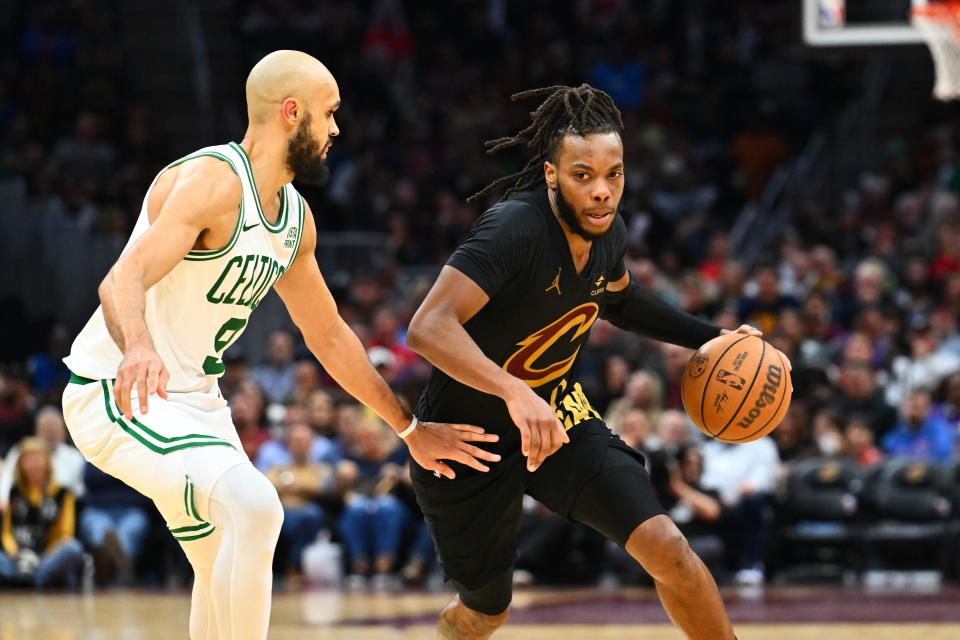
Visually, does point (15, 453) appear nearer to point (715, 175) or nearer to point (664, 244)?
point (664, 244)

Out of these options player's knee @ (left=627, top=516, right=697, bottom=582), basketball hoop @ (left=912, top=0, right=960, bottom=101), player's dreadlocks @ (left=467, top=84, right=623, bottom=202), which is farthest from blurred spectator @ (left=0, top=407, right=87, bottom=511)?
player's knee @ (left=627, top=516, right=697, bottom=582)

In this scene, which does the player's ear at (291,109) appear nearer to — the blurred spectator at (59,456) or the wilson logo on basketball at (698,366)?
the wilson logo on basketball at (698,366)

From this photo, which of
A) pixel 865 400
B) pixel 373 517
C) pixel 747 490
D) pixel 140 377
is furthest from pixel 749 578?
pixel 140 377

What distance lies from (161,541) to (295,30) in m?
8.31

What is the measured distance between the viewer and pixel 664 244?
1591 centimetres

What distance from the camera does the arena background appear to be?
11.4 metres

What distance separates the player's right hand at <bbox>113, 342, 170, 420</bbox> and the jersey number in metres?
0.58

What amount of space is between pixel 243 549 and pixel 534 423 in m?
0.98

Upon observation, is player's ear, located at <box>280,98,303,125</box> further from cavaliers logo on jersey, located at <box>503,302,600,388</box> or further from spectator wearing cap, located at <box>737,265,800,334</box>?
spectator wearing cap, located at <box>737,265,800,334</box>

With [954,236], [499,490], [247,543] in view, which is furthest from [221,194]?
[954,236]

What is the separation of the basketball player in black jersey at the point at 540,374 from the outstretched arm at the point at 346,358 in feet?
0.51

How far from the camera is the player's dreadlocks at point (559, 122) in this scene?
5410 millimetres

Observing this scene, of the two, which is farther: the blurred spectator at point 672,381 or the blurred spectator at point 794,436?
the blurred spectator at point 672,381

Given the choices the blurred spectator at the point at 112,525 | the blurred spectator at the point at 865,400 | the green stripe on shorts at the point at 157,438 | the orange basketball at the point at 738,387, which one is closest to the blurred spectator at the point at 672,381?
the blurred spectator at the point at 865,400
